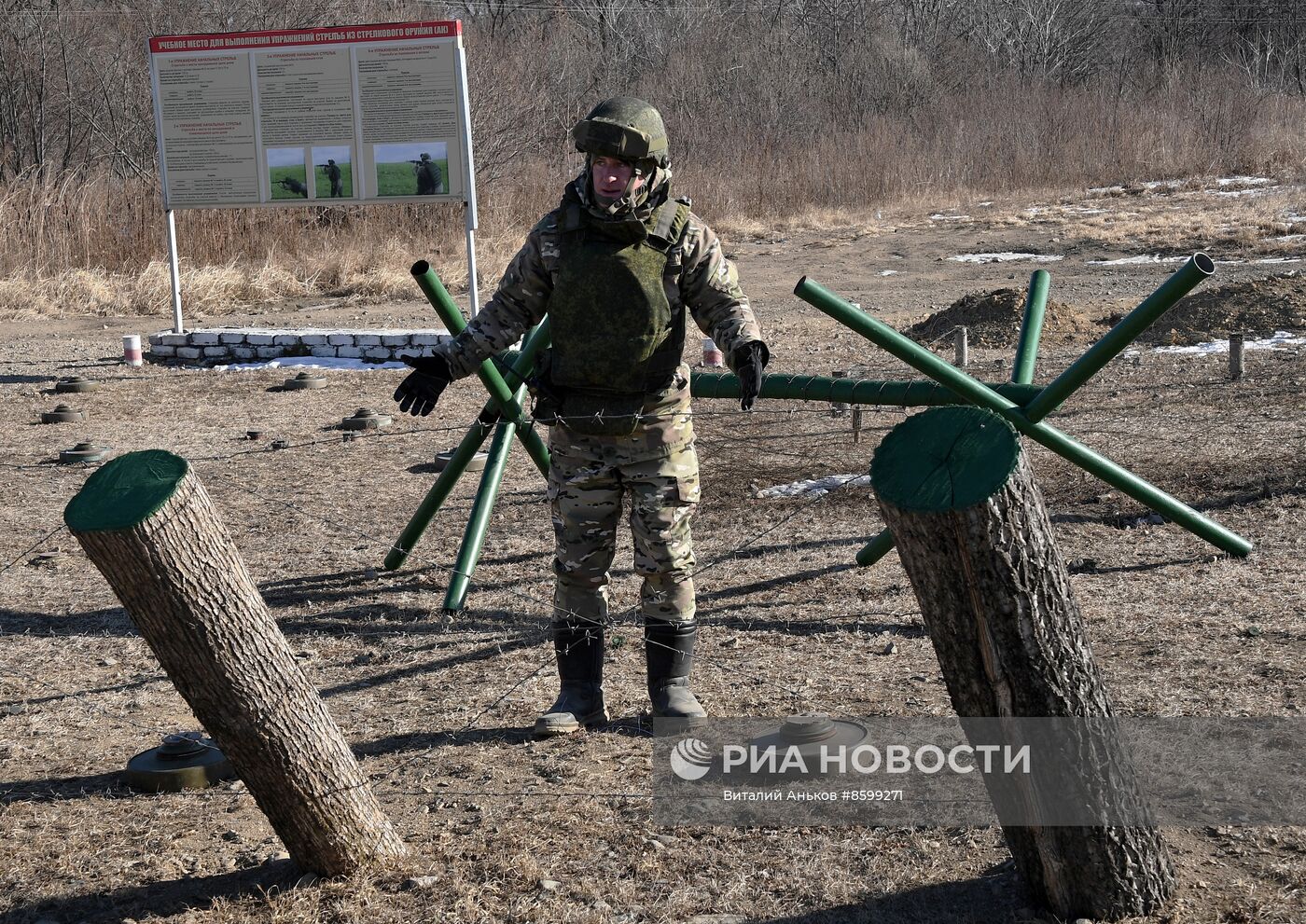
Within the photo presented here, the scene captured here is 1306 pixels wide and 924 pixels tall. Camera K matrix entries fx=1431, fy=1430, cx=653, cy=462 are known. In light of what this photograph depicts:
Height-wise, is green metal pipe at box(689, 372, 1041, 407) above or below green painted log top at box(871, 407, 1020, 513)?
below

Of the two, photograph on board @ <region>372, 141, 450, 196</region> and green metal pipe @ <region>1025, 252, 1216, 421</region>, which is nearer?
green metal pipe @ <region>1025, 252, 1216, 421</region>

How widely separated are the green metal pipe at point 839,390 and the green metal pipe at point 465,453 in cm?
65

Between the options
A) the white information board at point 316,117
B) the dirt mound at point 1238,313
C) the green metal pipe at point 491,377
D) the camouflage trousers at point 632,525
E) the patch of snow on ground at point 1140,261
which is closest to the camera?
the camouflage trousers at point 632,525

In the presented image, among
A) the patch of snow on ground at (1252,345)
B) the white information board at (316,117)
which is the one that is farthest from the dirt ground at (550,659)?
the white information board at (316,117)

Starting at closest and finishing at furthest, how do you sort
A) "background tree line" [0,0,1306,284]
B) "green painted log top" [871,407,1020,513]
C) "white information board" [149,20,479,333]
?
1. "green painted log top" [871,407,1020,513]
2. "white information board" [149,20,479,333]
3. "background tree line" [0,0,1306,284]

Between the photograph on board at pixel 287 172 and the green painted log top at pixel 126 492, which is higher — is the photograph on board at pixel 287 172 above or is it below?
above

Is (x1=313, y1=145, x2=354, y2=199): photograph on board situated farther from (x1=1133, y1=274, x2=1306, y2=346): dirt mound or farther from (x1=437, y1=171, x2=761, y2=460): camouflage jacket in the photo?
(x1=437, y1=171, x2=761, y2=460): camouflage jacket

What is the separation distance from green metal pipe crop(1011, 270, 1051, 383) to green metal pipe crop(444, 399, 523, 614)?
5.80ft

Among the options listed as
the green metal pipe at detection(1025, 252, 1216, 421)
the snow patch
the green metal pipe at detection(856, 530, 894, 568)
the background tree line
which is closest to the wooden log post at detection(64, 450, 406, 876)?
the green metal pipe at detection(856, 530, 894, 568)

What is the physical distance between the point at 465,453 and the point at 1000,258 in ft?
40.9

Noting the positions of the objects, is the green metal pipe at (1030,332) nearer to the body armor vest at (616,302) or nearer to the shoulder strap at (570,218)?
the body armor vest at (616,302)

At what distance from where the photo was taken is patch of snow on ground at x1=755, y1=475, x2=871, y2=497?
6.59 metres

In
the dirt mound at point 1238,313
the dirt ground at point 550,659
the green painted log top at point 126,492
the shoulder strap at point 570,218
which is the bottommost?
the dirt ground at point 550,659

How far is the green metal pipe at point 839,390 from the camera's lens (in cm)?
472
